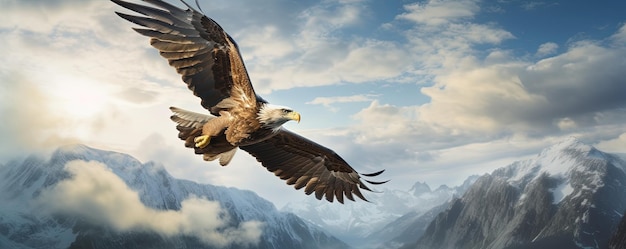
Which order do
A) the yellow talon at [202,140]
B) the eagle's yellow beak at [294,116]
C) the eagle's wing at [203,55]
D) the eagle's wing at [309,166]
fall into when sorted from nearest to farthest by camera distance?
1. the eagle's yellow beak at [294,116]
2. the eagle's wing at [203,55]
3. the yellow talon at [202,140]
4. the eagle's wing at [309,166]

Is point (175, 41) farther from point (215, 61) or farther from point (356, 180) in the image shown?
point (356, 180)

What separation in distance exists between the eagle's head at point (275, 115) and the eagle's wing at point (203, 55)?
322 mm

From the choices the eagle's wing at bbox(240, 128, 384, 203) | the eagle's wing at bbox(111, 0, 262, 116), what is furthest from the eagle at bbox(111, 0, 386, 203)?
the eagle's wing at bbox(240, 128, 384, 203)

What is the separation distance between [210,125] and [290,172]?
5.05 metres

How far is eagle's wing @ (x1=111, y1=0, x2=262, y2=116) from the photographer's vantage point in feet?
45.2

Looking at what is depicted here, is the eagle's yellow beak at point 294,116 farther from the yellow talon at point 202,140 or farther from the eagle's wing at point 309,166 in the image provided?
the eagle's wing at point 309,166

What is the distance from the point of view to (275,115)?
1346 cm

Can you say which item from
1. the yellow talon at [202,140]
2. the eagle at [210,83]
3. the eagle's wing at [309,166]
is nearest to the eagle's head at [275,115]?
the eagle at [210,83]

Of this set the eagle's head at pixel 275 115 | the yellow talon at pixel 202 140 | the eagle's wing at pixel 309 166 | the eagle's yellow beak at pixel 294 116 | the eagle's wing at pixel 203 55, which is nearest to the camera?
the eagle's yellow beak at pixel 294 116

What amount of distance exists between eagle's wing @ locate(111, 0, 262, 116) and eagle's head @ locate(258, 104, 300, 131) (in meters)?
0.32

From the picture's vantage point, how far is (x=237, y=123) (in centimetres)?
1403

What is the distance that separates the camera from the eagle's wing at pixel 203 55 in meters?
13.8

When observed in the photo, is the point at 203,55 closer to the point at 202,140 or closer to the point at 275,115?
the point at 202,140

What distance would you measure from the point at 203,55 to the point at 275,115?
263 cm
